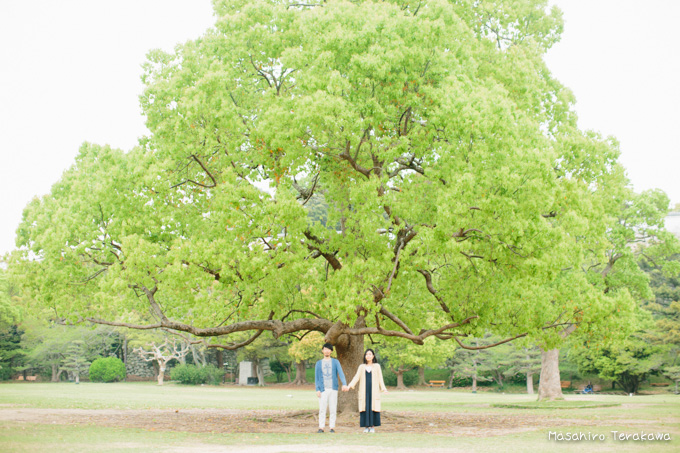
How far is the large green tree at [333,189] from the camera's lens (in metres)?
12.4

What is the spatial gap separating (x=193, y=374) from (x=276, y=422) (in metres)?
37.4

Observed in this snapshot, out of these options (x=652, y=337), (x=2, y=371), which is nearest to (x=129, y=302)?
(x=652, y=337)

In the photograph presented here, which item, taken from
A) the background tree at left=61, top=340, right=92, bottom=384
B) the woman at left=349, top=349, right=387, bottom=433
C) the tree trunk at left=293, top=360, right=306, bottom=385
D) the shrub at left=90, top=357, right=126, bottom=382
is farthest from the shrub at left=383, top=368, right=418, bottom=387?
the woman at left=349, top=349, right=387, bottom=433

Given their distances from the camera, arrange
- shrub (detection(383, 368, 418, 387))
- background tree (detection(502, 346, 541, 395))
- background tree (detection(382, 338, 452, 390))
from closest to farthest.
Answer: background tree (detection(502, 346, 541, 395)) → background tree (detection(382, 338, 452, 390)) → shrub (detection(383, 368, 418, 387))

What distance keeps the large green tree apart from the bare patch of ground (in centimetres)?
209

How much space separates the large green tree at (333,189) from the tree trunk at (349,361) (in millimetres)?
87

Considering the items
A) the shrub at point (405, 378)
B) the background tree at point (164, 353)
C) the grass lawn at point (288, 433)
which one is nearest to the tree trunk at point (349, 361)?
the grass lawn at point (288, 433)

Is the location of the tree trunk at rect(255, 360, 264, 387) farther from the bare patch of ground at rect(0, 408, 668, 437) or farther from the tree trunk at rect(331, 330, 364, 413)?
the tree trunk at rect(331, 330, 364, 413)

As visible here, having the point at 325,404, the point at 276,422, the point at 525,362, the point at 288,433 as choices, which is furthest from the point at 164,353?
the point at 325,404

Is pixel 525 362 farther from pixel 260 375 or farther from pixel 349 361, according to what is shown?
pixel 349 361

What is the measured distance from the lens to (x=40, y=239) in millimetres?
14266

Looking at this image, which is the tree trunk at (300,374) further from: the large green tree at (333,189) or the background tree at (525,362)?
the large green tree at (333,189)

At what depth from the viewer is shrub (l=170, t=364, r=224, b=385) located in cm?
4959

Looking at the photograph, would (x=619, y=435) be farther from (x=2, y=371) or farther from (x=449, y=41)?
(x=2, y=371)
